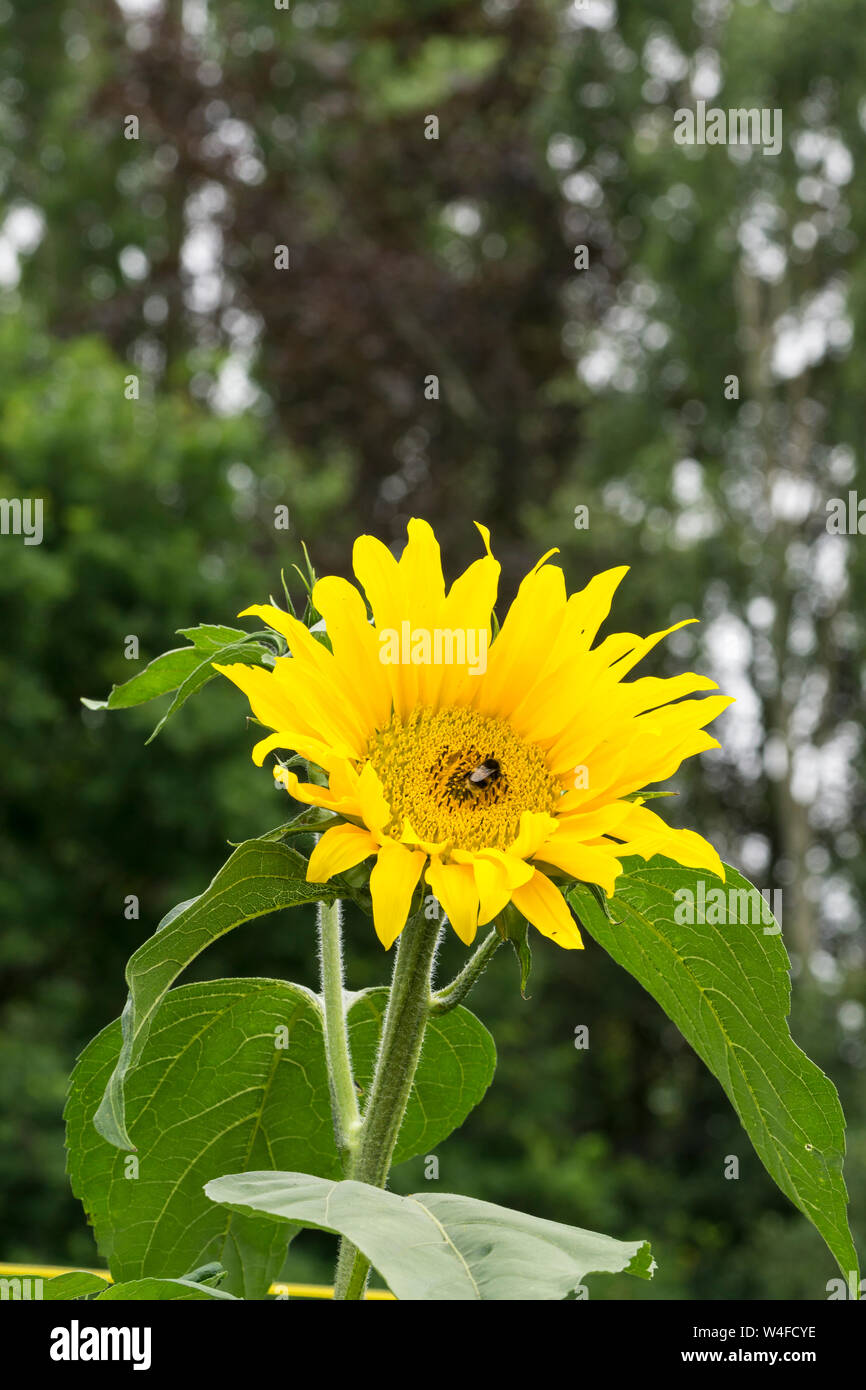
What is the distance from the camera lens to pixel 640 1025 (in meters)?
7.61

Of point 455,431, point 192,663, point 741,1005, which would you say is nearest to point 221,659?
point 192,663

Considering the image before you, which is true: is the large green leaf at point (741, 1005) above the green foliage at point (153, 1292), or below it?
above

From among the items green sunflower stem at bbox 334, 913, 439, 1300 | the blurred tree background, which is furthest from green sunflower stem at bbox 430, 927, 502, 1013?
the blurred tree background

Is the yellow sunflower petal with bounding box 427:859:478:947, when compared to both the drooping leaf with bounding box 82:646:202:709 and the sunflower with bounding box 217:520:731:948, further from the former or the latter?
the drooping leaf with bounding box 82:646:202:709

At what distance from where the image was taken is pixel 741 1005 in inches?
26.9

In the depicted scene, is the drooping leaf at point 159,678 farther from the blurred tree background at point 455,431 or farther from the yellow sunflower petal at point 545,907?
the blurred tree background at point 455,431

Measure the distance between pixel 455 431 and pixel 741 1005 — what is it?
25.1ft

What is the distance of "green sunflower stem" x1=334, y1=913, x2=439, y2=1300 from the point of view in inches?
24.0

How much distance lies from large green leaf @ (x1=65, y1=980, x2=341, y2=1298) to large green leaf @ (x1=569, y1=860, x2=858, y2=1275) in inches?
6.2

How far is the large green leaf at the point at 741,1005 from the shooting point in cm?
65

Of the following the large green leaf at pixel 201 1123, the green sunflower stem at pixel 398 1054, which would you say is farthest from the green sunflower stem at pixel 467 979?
the large green leaf at pixel 201 1123

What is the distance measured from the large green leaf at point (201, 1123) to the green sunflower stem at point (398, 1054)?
11cm

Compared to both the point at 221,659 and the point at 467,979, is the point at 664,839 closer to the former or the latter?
the point at 467,979
